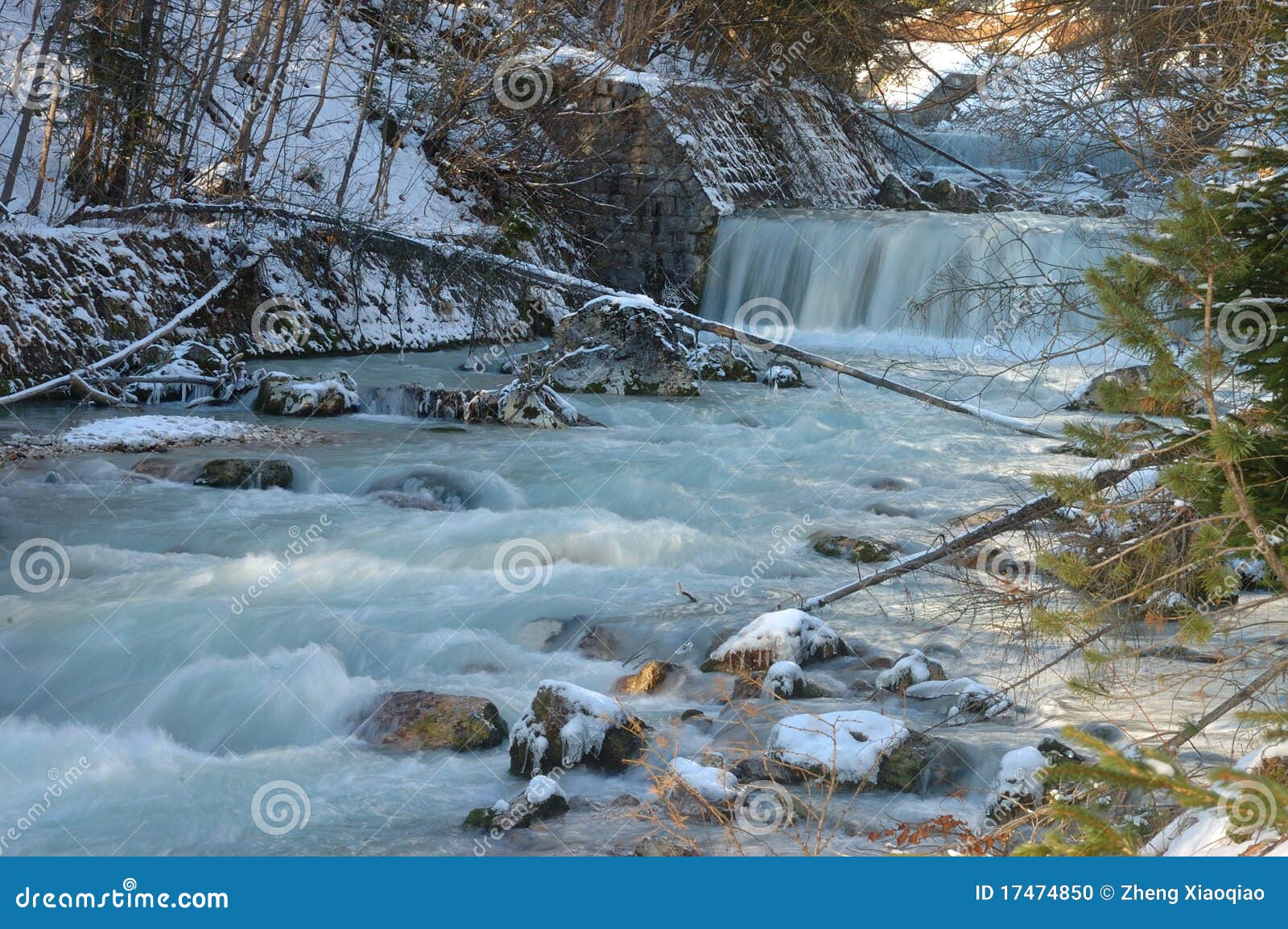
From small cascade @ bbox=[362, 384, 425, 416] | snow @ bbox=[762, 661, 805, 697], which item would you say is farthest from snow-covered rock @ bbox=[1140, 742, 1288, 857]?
small cascade @ bbox=[362, 384, 425, 416]

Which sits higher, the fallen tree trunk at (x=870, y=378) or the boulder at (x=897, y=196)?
the boulder at (x=897, y=196)

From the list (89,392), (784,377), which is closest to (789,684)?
(89,392)

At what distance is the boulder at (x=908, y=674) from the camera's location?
5.55 metres

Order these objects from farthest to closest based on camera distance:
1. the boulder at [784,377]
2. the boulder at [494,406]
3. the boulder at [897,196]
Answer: the boulder at [897,196], the boulder at [784,377], the boulder at [494,406]

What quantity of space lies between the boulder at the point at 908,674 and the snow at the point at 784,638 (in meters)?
0.37

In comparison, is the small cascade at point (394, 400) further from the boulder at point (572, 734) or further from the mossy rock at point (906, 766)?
the mossy rock at point (906, 766)

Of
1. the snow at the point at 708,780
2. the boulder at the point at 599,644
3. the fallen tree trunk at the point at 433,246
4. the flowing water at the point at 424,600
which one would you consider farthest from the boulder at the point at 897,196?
the snow at the point at 708,780

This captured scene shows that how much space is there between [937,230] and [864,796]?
12.0 meters

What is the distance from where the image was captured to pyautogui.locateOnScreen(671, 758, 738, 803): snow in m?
4.36

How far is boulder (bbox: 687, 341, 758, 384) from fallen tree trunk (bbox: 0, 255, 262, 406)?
4.88 meters

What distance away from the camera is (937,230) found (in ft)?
50.3

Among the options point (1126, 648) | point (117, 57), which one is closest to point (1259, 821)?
point (1126, 648)

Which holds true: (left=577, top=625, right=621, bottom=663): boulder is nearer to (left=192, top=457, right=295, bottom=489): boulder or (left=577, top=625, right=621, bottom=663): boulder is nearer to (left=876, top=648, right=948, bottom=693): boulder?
(left=876, top=648, right=948, bottom=693): boulder

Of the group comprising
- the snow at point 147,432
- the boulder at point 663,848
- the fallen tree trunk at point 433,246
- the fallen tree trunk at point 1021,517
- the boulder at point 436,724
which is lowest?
the boulder at point 436,724
